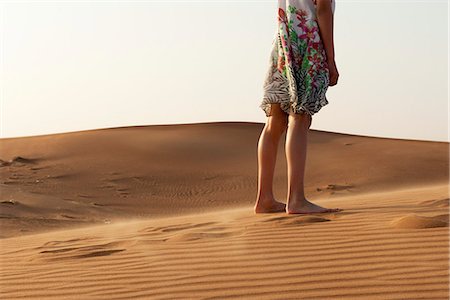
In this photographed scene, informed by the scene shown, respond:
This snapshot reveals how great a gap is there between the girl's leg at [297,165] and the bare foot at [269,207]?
0.93ft

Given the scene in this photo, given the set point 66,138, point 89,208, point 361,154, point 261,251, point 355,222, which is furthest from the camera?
point 66,138

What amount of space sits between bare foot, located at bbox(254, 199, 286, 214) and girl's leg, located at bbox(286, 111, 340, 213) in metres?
0.28

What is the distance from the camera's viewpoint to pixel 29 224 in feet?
25.0

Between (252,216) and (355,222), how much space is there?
894mm

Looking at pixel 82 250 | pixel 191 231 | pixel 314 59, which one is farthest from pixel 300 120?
pixel 82 250

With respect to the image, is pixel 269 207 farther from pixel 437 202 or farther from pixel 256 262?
pixel 256 262

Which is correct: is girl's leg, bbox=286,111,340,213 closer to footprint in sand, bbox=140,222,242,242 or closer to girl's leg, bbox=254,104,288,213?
girl's leg, bbox=254,104,288,213

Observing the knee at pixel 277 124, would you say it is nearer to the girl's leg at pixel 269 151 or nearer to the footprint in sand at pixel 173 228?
the girl's leg at pixel 269 151

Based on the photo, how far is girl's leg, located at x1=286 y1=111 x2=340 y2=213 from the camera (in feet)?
15.5

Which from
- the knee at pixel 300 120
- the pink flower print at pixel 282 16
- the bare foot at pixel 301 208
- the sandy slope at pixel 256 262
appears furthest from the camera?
the pink flower print at pixel 282 16

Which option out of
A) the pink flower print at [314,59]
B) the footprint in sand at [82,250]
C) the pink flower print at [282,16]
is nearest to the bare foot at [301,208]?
the pink flower print at [314,59]

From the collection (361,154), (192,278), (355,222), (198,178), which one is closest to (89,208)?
(198,178)

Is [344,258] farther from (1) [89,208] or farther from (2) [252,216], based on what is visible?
(1) [89,208]

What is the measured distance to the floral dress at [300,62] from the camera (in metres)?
4.84
